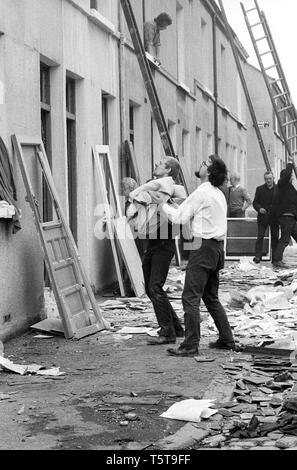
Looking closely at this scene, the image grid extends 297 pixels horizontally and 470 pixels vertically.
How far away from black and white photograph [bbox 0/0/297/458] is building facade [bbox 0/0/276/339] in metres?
0.03

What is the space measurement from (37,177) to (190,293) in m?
2.95

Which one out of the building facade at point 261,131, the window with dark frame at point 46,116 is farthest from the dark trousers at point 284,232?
the building facade at point 261,131

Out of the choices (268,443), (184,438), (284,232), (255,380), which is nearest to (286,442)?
(268,443)

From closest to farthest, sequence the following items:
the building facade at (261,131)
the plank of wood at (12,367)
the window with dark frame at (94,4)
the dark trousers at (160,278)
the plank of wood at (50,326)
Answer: the plank of wood at (12,367) < the dark trousers at (160,278) < the plank of wood at (50,326) < the window with dark frame at (94,4) < the building facade at (261,131)

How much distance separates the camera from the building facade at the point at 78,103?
10711 millimetres

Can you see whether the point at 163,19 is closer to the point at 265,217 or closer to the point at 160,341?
the point at 265,217

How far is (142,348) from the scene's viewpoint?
392 inches

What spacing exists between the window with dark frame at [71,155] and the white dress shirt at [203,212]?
17.7 ft

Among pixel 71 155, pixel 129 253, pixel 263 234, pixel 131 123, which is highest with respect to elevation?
pixel 131 123

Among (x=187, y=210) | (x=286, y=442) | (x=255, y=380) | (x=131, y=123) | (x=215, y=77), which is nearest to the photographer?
(x=286, y=442)

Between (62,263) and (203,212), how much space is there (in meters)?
Answer: 2.43

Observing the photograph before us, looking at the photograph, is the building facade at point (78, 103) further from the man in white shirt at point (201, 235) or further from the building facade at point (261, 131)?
the building facade at point (261, 131)

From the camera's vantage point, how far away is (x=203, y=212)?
9.27 metres
